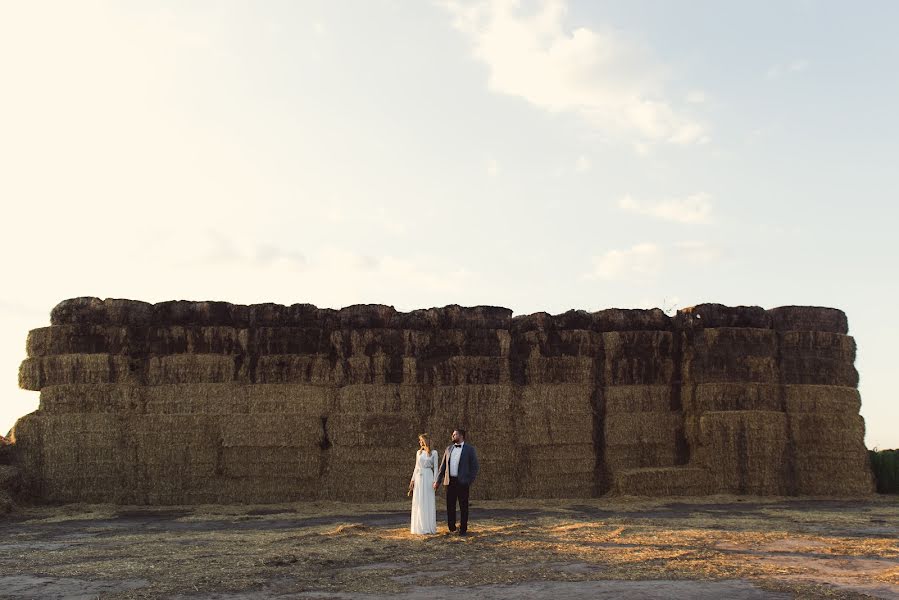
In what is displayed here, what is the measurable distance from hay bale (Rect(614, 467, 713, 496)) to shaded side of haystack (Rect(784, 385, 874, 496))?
7.37 feet

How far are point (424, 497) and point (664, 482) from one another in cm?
756

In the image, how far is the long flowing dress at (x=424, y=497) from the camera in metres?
12.6

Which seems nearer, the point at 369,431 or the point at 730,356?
the point at 369,431

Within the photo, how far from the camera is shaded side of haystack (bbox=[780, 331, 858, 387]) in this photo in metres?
19.1

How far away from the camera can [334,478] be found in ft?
58.8

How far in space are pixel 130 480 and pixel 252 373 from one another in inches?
134

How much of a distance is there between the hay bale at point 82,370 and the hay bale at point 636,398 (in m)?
10.5

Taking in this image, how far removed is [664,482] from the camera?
1825cm

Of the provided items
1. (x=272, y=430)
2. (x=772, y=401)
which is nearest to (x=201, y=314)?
(x=272, y=430)

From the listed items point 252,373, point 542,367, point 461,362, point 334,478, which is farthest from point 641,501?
point 252,373

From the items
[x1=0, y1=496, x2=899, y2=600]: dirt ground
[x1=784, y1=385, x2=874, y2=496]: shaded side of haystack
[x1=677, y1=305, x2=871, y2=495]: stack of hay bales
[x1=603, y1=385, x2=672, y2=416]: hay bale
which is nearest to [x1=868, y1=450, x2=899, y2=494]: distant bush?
[x1=784, y1=385, x2=874, y2=496]: shaded side of haystack

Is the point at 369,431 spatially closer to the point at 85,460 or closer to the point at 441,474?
the point at 441,474

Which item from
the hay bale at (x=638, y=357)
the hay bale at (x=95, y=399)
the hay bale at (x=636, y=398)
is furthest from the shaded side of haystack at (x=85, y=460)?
the hay bale at (x=638, y=357)

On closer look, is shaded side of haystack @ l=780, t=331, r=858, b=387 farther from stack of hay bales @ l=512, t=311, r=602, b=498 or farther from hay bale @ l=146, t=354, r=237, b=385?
hay bale @ l=146, t=354, r=237, b=385
